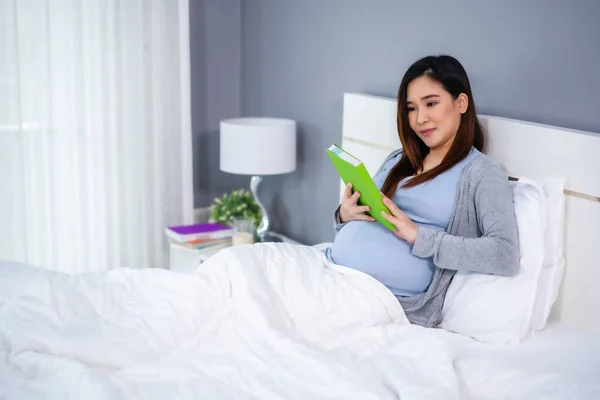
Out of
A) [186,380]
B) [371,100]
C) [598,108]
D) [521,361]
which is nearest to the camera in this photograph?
[186,380]

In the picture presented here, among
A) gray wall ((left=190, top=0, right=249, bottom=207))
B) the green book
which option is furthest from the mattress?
gray wall ((left=190, top=0, right=249, bottom=207))

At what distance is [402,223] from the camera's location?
1.95 metres

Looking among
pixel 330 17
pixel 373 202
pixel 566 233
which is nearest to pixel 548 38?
pixel 566 233

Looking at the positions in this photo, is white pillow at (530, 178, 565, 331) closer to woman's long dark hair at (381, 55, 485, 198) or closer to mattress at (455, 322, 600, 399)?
mattress at (455, 322, 600, 399)

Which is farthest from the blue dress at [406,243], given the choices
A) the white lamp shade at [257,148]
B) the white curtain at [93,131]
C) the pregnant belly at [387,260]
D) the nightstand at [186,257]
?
the white curtain at [93,131]

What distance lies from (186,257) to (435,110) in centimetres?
145

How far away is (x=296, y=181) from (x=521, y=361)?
1.75 metres

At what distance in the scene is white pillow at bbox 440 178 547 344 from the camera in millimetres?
1845

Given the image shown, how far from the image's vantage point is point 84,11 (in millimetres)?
2939

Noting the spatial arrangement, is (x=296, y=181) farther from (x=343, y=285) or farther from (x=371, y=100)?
(x=343, y=285)

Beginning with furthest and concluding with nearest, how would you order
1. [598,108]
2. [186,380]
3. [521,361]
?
[598,108]
[521,361]
[186,380]

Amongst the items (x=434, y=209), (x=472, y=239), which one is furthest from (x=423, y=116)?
(x=472, y=239)

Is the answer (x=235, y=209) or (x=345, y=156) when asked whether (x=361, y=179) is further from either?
(x=235, y=209)

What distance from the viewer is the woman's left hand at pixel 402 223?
76.7 inches
